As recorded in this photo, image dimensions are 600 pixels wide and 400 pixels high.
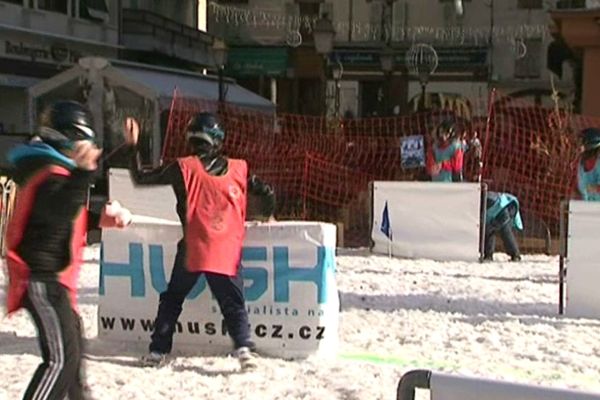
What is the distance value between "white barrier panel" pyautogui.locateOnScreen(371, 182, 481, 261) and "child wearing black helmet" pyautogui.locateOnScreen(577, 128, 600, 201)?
232 centimetres

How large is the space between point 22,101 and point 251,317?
73.6 ft

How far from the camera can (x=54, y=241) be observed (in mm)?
4770

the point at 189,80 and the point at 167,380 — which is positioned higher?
the point at 189,80

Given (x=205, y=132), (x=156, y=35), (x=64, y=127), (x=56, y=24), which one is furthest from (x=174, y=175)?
(x=156, y=35)

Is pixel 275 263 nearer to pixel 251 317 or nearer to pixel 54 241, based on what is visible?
pixel 251 317

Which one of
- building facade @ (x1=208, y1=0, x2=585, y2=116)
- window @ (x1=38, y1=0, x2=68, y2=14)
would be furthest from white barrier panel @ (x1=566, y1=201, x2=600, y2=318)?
building facade @ (x1=208, y1=0, x2=585, y2=116)

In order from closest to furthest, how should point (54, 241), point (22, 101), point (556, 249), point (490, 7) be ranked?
1. point (54, 241)
2. point (556, 249)
3. point (22, 101)
4. point (490, 7)

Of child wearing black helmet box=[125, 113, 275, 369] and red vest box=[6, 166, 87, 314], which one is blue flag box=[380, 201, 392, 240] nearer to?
child wearing black helmet box=[125, 113, 275, 369]

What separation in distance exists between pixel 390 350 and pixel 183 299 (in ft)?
5.15

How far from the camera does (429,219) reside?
12.5 m

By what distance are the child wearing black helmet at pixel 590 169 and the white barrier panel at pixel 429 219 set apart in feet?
7.61

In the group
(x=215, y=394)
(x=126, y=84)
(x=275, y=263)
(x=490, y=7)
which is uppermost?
(x=490, y=7)

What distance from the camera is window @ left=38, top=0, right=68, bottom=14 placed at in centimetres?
2881

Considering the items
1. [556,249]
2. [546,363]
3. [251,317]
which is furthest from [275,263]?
[556,249]
